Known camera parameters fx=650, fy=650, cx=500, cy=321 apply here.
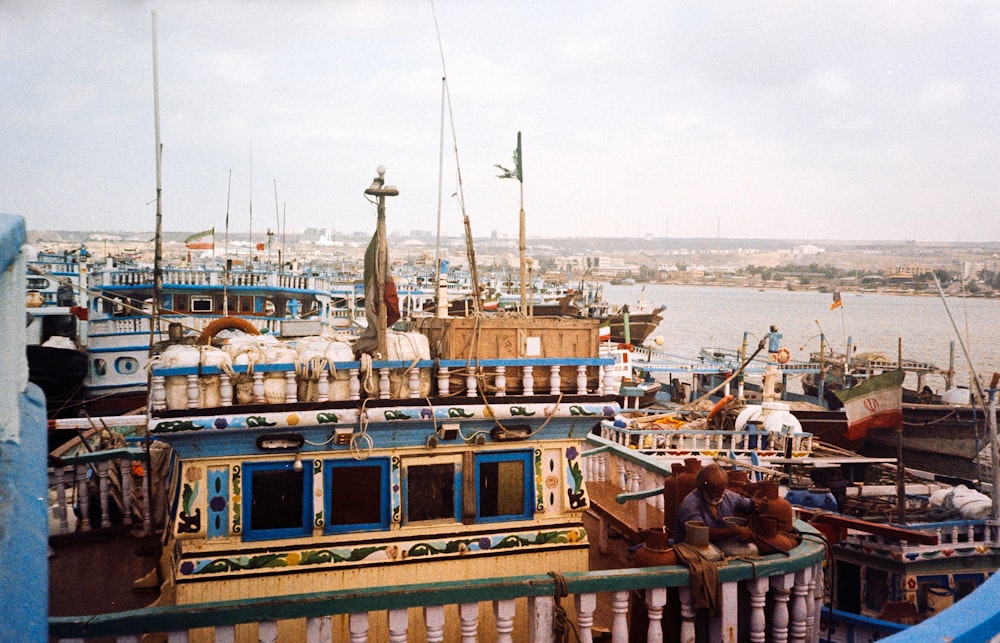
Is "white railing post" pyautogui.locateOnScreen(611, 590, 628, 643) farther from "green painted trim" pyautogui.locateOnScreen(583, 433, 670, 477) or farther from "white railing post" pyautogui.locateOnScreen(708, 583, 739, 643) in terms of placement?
"green painted trim" pyautogui.locateOnScreen(583, 433, 670, 477)

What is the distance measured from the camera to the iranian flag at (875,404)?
15664 mm

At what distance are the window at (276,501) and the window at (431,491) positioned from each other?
752 millimetres

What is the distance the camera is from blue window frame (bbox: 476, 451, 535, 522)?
17.0ft

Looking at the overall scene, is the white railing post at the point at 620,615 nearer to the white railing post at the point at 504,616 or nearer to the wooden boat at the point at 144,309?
the white railing post at the point at 504,616

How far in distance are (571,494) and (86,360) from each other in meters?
20.2

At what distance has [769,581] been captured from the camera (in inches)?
168

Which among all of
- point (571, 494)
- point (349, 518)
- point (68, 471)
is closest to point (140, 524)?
point (68, 471)

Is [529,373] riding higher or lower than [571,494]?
higher

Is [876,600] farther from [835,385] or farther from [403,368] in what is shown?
[835,385]

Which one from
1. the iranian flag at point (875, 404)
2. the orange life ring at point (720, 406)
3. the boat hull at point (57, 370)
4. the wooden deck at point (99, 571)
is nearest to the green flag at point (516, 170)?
the wooden deck at point (99, 571)

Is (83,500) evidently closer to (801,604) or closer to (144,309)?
(801,604)

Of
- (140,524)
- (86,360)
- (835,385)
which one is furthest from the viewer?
(835,385)

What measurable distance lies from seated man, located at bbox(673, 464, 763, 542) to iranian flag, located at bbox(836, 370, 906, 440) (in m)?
12.9

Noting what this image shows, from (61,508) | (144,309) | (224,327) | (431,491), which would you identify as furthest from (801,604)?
(144,309)
